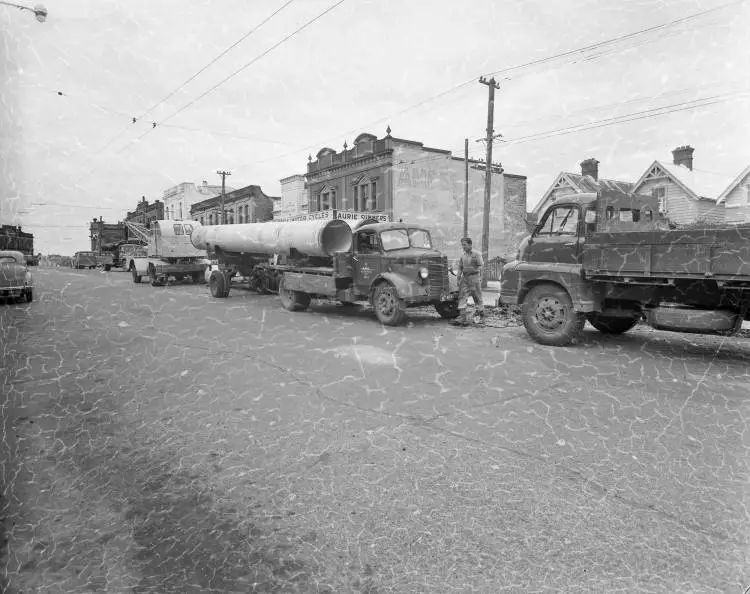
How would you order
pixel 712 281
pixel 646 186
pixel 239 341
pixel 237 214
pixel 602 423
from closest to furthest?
pixel 602 423 → pixel 712 281 → pixel 239 341 → pixel 646 186 → pixel 237 214

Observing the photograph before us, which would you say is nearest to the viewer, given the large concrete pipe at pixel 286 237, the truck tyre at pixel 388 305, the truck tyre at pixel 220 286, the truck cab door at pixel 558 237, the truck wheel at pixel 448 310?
the truck cab door at pixel 558 237

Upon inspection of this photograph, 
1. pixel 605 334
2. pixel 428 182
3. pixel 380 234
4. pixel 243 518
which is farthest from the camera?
pixel 428 182

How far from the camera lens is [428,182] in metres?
32.3

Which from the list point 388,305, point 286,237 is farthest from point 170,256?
point 388,305

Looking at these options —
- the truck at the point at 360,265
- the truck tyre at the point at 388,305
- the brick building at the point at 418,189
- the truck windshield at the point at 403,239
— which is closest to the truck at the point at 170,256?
the truck at the point at 360,265

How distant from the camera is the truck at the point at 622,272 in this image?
20.6 feet

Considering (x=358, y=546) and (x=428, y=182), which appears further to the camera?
(x=428, y=182)

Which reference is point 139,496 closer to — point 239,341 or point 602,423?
point 602,423

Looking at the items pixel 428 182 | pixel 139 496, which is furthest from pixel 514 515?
pixel 428 182

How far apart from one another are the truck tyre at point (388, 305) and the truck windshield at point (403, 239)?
0.99m

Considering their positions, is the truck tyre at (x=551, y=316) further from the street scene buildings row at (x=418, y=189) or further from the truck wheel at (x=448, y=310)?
the street scene buildings row at (x=418, y=189)

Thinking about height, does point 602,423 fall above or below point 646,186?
below

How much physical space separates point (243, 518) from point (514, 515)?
1.54 meters

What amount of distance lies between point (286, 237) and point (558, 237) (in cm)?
696
